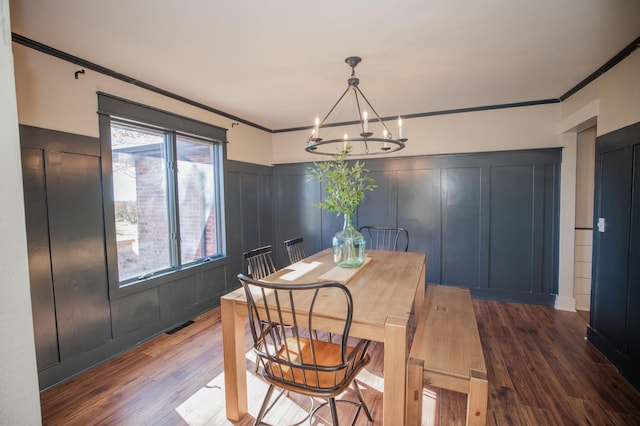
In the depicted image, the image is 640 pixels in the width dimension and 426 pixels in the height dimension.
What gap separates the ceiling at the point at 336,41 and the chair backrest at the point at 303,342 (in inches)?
64.7

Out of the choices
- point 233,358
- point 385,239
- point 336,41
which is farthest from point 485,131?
point 233,358

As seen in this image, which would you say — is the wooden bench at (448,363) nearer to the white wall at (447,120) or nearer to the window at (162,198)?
the white wall at (447,120)

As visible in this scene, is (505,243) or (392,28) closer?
(392,28)

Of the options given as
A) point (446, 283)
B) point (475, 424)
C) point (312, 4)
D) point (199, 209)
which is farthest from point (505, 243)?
point (199, 209)

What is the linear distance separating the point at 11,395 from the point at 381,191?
13.5 ft

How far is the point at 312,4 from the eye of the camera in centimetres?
169

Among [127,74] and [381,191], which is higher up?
[127,74]

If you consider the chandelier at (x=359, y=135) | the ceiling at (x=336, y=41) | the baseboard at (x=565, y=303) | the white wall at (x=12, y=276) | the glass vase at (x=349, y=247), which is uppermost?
the ceiling at (x=336, y=41)

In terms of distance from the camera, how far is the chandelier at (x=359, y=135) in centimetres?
209

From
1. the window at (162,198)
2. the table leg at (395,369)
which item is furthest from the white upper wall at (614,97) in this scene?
the window at (162,198)

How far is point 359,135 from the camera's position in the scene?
3.96 m

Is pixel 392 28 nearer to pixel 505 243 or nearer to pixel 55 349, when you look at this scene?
pixel 505 243

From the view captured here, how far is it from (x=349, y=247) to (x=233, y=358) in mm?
1180

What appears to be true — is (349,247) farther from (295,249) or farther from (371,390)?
(371,390)
